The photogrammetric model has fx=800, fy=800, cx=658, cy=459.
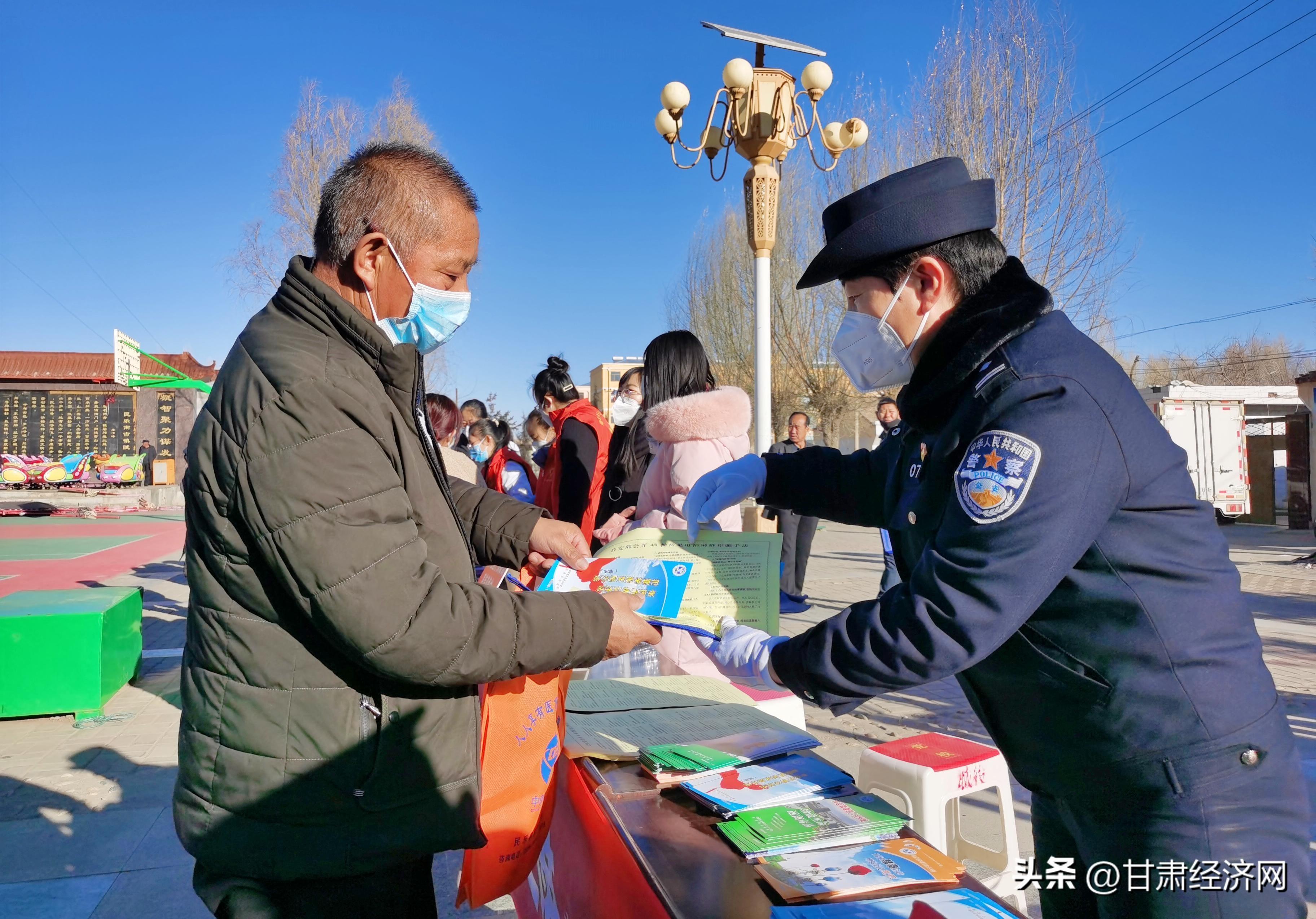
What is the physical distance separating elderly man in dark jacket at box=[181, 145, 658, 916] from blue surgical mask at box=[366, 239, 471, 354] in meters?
0.06

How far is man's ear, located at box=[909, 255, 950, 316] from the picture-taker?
1509 mm

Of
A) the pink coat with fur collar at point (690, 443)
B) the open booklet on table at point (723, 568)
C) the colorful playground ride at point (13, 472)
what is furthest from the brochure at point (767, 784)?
the colorful playground ride at point (13, 472)

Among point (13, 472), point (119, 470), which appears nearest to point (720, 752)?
point (119, 470)

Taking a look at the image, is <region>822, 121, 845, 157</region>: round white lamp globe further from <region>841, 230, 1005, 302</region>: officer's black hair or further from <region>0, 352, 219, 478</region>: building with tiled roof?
<region>0, 352, 219, 478</region>: building with tiled roof

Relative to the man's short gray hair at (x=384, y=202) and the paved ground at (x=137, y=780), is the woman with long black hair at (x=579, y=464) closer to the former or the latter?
the paved ground at (x=137, y=780)

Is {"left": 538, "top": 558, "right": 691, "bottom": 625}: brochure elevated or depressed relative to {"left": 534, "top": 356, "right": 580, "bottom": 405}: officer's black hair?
depressed

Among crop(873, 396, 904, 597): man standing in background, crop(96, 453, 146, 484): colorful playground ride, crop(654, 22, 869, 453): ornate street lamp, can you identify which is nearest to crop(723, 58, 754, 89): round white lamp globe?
crop(654, 22, 869, 453): ornate street lamp

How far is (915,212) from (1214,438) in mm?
17168

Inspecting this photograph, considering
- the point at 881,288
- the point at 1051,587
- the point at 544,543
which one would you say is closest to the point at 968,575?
the point at 1051,587

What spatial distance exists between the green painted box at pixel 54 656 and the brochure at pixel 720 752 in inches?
166

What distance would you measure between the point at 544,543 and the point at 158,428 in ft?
101

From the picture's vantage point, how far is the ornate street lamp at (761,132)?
7.11m

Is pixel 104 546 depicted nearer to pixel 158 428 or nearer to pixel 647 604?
pixel 647 604

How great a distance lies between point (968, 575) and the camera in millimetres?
1236
